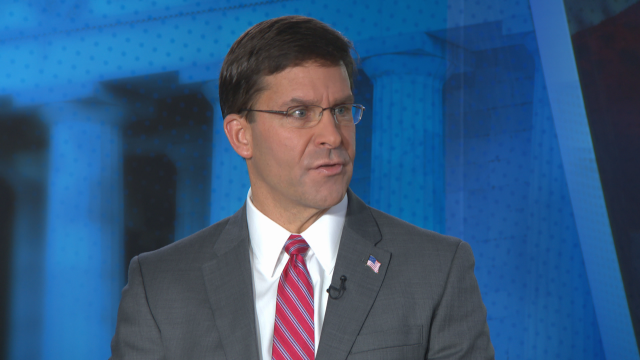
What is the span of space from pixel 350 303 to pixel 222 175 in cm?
199

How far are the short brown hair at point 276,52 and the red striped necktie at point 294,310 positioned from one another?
0.49 metres

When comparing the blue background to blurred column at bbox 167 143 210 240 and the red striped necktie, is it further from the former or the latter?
the red striped necktie

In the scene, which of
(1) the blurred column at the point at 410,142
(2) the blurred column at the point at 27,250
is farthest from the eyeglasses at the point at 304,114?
(2) the blurred column at the point at 27,250

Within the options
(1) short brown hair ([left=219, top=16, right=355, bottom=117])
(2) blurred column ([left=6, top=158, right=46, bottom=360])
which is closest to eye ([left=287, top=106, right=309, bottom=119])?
(1) short brown hair ([left=219, top=16, right=355, bottom=117])

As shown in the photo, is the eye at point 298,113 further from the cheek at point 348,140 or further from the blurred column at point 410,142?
the blurred column at point 410,142

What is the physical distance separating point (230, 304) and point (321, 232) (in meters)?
0.33

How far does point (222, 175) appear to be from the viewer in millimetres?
3486

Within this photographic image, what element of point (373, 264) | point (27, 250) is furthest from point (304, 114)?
point (27, 250)

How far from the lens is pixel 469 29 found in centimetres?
338

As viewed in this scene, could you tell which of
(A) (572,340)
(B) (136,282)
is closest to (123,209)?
(B) (136,282)

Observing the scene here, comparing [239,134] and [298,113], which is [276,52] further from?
[239,134]

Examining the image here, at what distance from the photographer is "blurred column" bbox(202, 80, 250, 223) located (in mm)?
3471

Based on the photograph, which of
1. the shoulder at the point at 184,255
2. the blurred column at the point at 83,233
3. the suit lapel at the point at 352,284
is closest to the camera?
the suit lapel at the point at 352,284

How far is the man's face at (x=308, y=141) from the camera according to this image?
168 centimetres
